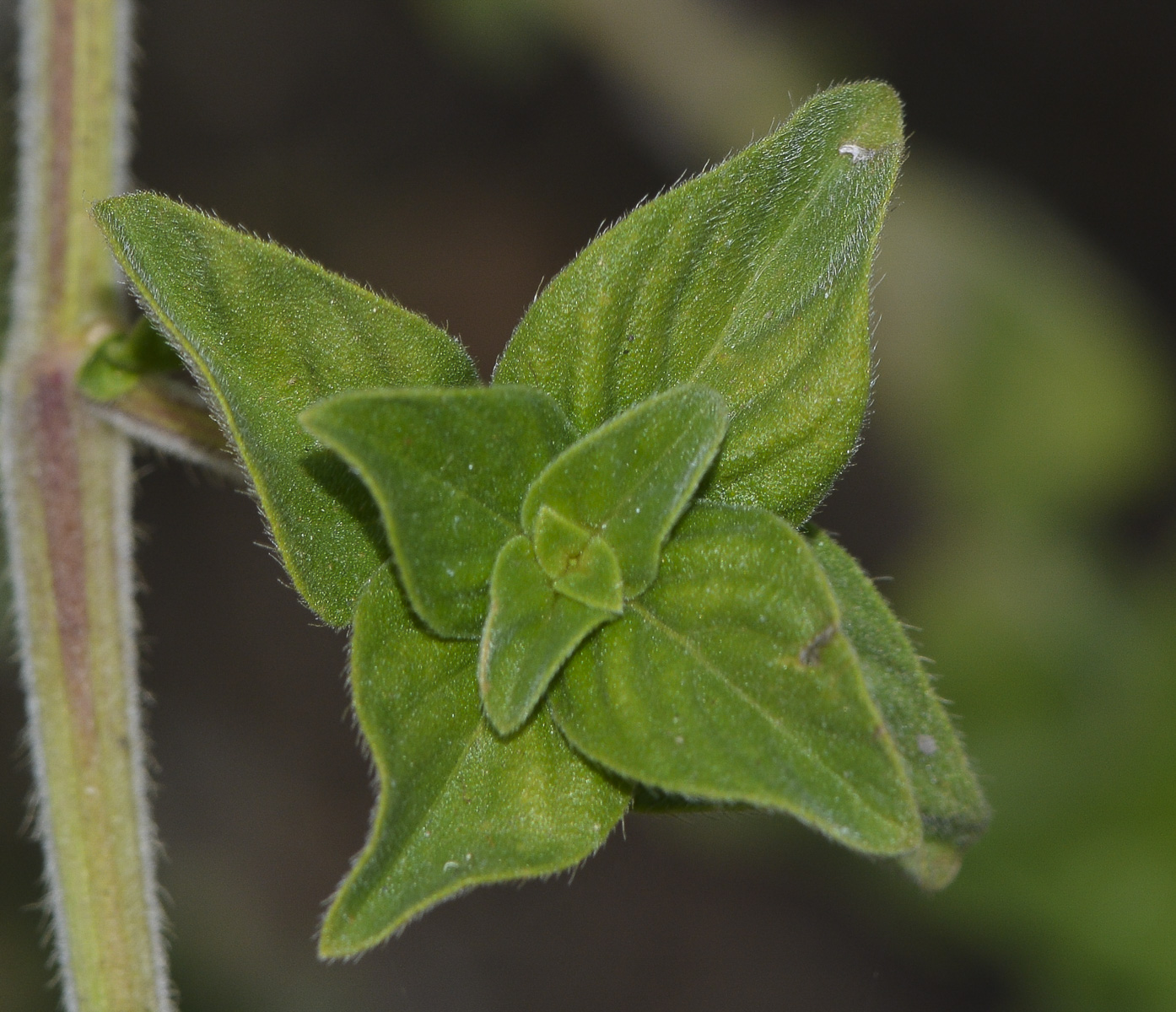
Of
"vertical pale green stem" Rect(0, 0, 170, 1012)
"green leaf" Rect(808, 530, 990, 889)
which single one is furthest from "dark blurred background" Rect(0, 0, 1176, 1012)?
"green leaf" Rect(808, 530, 990, 889)

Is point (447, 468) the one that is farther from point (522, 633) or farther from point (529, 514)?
point (522, 633)

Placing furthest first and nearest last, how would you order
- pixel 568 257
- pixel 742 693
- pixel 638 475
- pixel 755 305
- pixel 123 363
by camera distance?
1. pixel 568 257
2. pixel 123 363
3. pixel 755 305
4. pixel 638 475
5. pixel 742 693

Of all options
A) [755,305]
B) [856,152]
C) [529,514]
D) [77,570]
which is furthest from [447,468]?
[77,570]

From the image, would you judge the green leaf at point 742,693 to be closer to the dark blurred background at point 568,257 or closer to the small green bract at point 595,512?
the small green bract at point 595,512

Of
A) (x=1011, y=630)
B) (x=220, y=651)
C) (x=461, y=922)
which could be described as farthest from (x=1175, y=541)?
(x=220, y=651)

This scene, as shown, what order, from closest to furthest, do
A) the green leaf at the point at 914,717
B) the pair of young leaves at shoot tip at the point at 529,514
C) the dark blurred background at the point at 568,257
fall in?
the pair of young leaves at shoot tip at the point at 529,514 < the green leaf at the point at 914,717 < the dark blurred background at the point at 568,257

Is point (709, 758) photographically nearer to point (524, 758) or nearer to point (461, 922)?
point (524, 758)

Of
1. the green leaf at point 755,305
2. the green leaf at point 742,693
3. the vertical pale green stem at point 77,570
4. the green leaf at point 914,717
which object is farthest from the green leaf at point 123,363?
the green leaf at point 914,717
